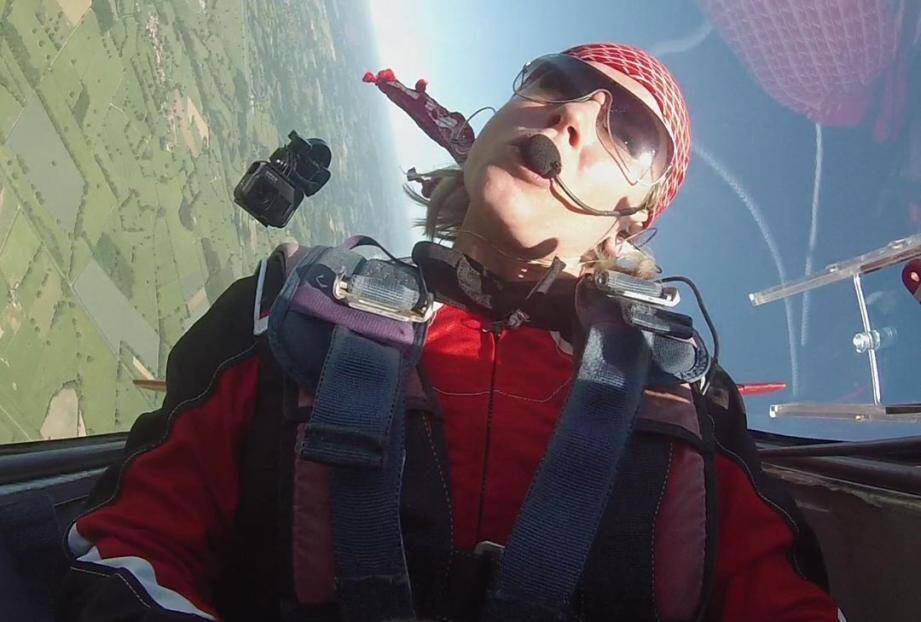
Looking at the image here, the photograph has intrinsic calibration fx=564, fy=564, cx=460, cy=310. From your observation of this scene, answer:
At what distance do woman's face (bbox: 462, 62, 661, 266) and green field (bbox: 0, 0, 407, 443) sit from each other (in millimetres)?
571

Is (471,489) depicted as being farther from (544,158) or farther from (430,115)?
(430,115)

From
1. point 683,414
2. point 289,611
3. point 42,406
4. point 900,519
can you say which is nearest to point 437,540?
point 289,611

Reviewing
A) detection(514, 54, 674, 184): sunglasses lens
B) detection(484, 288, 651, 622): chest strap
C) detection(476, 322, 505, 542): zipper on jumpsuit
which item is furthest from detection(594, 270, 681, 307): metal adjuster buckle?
detection(514, 54, 674, 184): sunglasses lens

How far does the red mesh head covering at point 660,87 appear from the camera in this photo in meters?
1.42

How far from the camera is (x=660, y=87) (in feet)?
4.69

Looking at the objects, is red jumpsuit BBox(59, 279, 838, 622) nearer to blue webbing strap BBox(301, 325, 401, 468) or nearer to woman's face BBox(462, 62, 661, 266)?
blue webbing strap BBox(301, 325, 401, 468)

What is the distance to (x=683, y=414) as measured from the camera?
981 millimetres

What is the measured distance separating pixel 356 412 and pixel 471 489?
0.26 meters

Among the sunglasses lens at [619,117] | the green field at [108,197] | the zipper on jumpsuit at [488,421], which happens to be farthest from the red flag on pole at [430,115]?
the zipper on jumpsuit at [488,421]

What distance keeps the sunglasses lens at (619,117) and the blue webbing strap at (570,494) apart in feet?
1.83

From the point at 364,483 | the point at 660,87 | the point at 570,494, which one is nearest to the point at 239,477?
the point at 364,483

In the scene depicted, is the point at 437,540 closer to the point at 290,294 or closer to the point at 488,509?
the point at 488,509

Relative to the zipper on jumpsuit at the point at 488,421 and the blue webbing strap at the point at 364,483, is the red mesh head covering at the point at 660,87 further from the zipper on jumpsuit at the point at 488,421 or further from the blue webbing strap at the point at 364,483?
the blue webbing strap at the point at 364,483

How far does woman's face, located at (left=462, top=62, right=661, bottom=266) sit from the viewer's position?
1.20 meters
